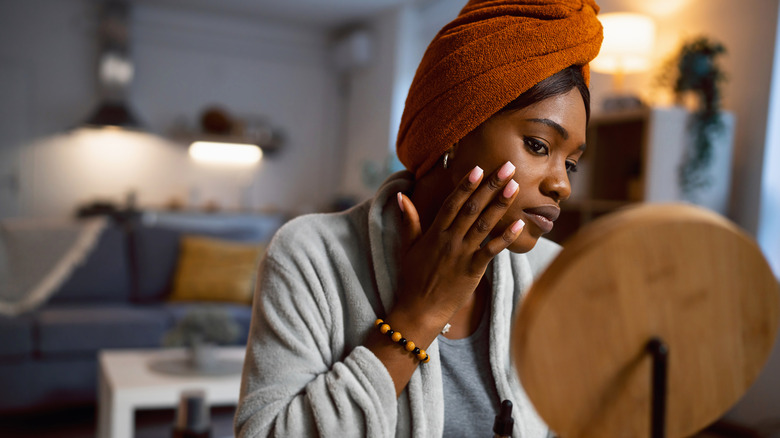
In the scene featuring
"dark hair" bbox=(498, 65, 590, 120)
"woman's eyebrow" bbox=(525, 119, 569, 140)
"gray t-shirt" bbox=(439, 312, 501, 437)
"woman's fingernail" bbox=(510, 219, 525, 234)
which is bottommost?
"gray t-shirt" bbox=(439, 312, 501, 437)

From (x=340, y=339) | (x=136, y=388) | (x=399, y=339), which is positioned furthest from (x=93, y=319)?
(x=399, y=339)

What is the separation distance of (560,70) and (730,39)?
110 inches

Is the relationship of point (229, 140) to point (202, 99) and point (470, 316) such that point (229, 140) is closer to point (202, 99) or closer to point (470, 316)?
point (202, 99)

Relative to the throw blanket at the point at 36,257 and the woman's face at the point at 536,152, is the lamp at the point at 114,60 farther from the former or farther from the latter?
the woman's face at the point at 536,152

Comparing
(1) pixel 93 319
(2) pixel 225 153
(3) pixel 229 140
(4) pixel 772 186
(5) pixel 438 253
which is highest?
(5) pixel 438 253

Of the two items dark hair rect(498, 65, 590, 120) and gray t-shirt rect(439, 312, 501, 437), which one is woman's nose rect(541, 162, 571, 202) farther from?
gray t-shirt rect(439, 312, 501, 437)

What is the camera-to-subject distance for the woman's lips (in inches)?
27.2

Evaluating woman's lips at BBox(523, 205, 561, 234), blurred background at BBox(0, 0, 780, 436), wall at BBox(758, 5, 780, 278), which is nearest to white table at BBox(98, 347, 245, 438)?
woman's lips at BBox(523, 205, 561, 234)

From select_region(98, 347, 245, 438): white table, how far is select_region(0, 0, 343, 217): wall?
4177 mm

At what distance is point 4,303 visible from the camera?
3152mm

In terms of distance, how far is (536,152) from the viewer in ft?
2.27

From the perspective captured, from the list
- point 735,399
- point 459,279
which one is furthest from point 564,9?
point 735,399

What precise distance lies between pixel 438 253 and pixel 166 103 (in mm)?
6420

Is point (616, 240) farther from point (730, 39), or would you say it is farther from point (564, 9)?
point (730, 39)
